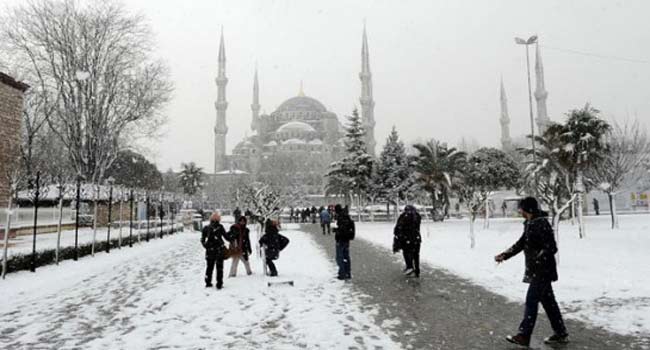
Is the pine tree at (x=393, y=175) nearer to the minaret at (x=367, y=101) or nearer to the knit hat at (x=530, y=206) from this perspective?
the knit hat at (x=530, y=206)

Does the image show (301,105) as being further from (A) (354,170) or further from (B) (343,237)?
(B) (343,237)

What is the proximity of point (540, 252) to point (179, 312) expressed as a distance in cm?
461

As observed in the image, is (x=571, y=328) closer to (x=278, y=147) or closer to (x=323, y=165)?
(x=323, y=165)

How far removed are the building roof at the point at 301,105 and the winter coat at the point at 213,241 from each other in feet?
366

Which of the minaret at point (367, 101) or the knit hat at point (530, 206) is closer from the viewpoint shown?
the knit hat at point (530, 206)

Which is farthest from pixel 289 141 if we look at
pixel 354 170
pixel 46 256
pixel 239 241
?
pixel 239 241

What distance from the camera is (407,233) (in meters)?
9.09

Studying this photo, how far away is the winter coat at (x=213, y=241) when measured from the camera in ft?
26.0

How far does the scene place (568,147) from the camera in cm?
1994

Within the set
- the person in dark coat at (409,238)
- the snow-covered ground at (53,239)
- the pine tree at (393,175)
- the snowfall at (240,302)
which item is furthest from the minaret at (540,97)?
the person in dark coat at (409,238)

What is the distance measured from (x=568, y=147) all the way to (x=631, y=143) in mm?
8230

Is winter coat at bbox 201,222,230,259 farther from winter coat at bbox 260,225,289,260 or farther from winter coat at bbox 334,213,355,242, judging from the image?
winter coat at bbox 334,213,355,242

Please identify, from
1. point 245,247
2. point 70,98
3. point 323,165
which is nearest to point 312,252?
point 245,247

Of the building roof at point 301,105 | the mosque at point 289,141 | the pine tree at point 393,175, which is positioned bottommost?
the pine tree at point 393,175
